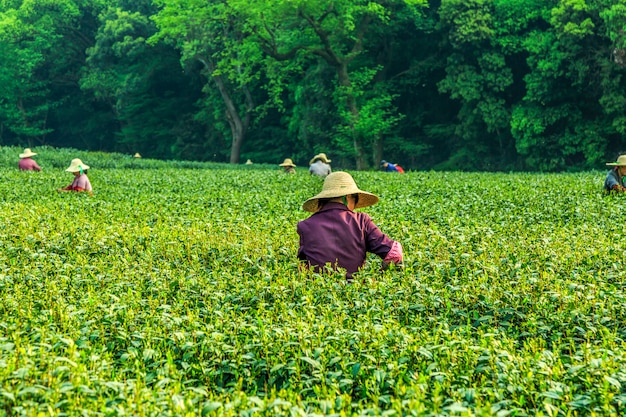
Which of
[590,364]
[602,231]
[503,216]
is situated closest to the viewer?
[590,364]

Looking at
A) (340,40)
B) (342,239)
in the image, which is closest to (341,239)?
(342,239)

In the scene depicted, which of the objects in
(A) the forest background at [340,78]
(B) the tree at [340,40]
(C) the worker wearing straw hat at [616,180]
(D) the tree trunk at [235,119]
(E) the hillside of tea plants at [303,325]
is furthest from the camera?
(D) the tree trunk at [235,119]

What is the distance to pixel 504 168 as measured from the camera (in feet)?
126

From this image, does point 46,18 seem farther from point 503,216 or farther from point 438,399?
point 438,399

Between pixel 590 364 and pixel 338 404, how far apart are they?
1.51m

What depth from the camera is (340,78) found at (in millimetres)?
38719

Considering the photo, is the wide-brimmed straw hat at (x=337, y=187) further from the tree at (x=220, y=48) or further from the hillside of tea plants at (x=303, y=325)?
the tree at (x=220, y=48)

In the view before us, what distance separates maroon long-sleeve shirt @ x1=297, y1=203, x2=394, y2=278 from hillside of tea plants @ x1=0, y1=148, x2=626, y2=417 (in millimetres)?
204

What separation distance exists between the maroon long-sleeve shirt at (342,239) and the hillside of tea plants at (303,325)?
0.20m

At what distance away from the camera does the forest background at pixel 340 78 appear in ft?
111

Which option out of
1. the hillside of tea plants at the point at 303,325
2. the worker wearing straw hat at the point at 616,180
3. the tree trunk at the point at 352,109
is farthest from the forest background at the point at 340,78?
the hillside of tea plants at the point at 303,325

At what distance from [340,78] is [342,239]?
32968mm

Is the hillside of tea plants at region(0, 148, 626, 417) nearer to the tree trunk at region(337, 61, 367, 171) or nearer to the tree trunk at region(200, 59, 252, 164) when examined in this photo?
the tree trunk at region(337, 61, 367, 171)

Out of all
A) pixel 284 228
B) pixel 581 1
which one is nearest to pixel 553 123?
pixel 581 1
